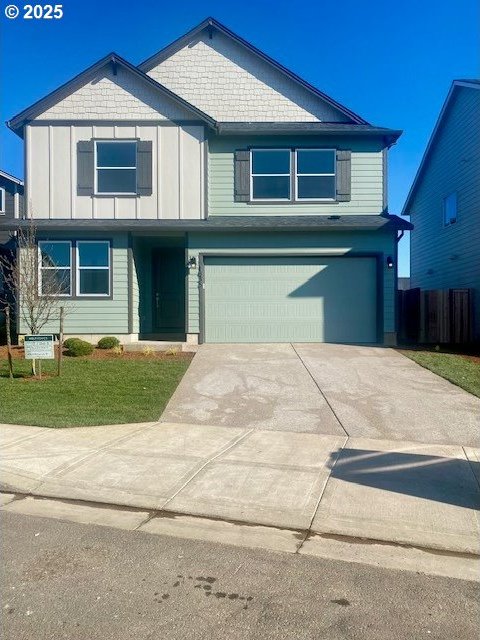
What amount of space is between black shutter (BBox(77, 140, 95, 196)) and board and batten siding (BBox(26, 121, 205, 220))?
122mm

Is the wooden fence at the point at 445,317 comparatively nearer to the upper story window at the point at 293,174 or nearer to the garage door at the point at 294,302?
the garage door at the point at 294,302

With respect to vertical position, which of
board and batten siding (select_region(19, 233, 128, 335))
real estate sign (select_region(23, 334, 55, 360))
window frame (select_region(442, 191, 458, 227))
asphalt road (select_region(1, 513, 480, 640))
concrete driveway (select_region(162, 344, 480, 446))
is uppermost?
window frame (select_region(442, 191, 458, 227))

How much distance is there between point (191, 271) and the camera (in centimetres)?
1373

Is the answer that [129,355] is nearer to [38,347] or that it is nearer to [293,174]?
[38,347]

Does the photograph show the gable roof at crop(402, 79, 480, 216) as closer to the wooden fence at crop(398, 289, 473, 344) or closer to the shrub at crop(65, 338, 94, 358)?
the wooden fence at crop(398, 289, 473, 344)

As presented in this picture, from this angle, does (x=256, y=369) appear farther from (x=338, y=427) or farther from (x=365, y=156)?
(x=365, y=156)

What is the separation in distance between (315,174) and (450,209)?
6254mm

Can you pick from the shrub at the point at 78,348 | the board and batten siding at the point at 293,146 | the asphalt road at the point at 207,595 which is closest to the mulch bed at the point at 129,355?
the shrub at the point at 78,348

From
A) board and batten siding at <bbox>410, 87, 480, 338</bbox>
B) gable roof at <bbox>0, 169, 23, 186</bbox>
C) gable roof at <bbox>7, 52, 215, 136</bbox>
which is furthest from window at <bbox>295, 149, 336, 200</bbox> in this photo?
gable roof at <bbox>0, 169, 23, 186</bbox>

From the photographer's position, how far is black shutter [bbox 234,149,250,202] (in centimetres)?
1414

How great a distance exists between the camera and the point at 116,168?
13852 mm

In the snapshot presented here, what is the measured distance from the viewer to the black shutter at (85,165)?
1368 cm

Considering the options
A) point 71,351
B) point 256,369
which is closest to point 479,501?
point 256,369

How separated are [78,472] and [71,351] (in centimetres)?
715
